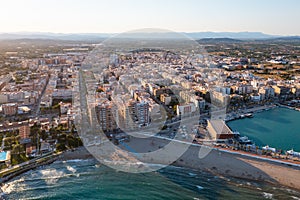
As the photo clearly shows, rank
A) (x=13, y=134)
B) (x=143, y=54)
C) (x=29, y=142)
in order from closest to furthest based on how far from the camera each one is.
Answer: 1. (x=29, y=142)
2. (x=13, y=134)
3. (x=143, y=54)

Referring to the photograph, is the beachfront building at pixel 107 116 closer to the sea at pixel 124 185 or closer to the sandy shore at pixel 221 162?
the sandy shore at pixel 221 162

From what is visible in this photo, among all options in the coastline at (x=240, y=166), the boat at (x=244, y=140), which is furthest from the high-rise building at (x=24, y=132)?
the boat at (x=244, y=140)

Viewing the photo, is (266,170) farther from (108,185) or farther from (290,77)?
(290,77)

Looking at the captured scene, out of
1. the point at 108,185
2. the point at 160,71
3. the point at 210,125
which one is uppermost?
the point at 160,71

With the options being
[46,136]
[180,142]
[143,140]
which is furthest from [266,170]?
[46,136]

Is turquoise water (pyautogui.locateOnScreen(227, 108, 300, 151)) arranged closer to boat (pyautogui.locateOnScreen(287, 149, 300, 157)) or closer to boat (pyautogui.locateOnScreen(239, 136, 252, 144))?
boat (pyautogui.locateOnScreen(239, 136, 252, 144))

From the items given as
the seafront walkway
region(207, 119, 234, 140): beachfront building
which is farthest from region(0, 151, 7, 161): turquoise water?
region(207, 119, 234, 140): beachfront building

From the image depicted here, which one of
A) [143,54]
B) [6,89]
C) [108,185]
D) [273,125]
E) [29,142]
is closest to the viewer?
[108,185]
